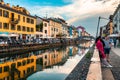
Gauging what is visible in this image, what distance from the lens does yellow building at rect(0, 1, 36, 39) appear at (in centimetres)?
6133

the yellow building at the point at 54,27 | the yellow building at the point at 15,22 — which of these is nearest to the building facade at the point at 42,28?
the yellow building at the point at 54,27

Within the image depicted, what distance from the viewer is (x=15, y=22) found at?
218ft

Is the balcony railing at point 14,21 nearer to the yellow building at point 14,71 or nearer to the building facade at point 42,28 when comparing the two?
the building facade at point 42,28

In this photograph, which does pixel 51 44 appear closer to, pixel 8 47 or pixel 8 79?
pixel 8 47

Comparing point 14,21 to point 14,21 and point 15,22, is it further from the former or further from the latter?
point 15,22

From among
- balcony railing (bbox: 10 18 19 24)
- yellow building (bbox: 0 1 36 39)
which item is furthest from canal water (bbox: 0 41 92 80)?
balcony railing (bbox: 10 18 19 24)

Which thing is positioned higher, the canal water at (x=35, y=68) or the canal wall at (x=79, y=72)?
the canal wall at (x=79, y=72)

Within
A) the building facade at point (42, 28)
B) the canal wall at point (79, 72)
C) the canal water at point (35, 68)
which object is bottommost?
the canal water at point (35, 68)

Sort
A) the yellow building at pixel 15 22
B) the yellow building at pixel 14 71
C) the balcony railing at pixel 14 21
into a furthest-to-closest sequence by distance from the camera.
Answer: the balcony railing at pixel 14 21 < the yellow building at pixel 15 22 < the yellow building at pixel 14 71

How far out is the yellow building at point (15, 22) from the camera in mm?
61325

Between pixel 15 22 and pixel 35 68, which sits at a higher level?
pixel 15 22

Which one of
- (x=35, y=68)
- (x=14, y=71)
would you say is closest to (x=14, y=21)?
(x=35, y=68)

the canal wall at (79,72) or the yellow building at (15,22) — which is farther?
the yellow building at (15,22)

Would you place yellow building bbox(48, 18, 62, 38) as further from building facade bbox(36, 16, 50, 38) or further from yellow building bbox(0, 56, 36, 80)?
yellow building bbox(0, 56, 36, 80)
